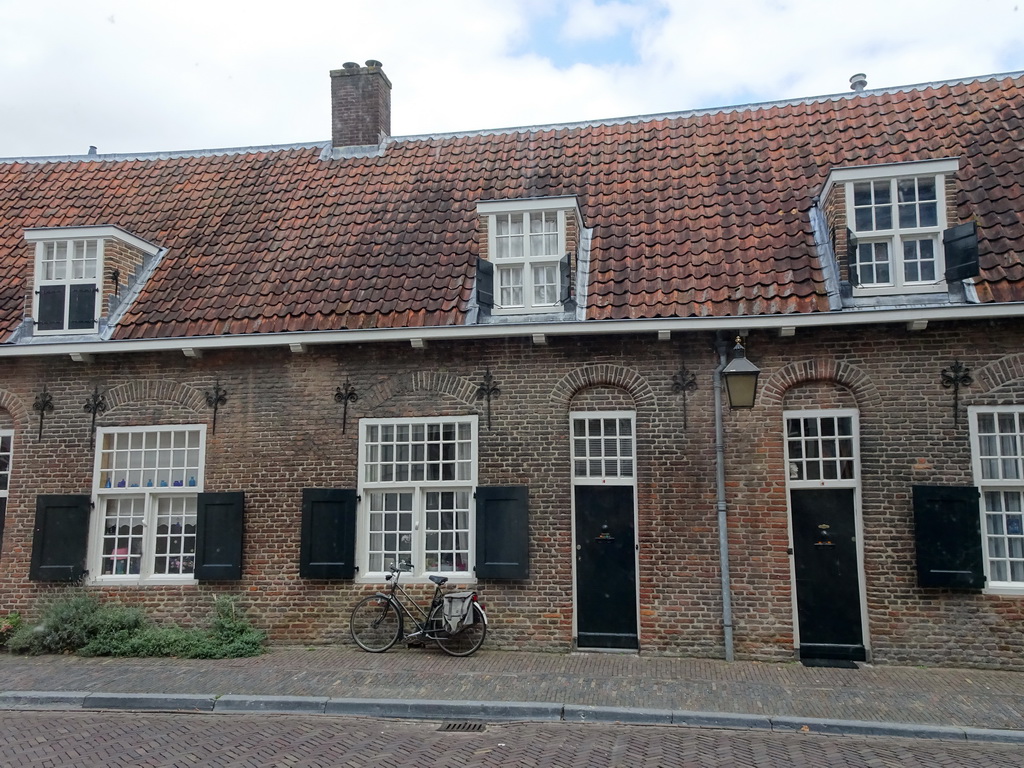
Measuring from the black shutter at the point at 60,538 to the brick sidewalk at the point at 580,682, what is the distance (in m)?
1.22

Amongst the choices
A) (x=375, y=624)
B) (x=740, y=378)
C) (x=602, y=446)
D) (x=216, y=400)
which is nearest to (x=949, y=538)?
(x=740, y=378)

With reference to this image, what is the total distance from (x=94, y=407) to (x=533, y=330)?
258 inches

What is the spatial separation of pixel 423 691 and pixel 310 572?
2.86 m

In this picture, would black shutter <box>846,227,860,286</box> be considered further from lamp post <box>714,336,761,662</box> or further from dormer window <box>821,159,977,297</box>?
lamp post <box>714,336,761,662</box>

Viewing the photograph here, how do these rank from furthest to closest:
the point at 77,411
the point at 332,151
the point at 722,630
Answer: the point at 332,151, the point at 77,411, the point at 722,630

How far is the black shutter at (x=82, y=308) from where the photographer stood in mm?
11711

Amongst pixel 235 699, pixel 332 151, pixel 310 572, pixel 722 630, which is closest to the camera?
pixel 235 699

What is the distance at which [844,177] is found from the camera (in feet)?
33.9

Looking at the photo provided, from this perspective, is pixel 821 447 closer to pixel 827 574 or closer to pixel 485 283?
pixel 827 574

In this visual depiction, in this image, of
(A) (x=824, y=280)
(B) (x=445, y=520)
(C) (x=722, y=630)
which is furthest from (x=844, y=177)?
(B) (x=445, y=520)

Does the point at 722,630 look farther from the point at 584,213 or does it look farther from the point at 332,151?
the point at 332,151

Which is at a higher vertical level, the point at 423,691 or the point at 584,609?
the point at 584,609

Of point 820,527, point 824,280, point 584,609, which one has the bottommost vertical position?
point 584,609

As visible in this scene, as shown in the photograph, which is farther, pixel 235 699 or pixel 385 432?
pixel 385 432
